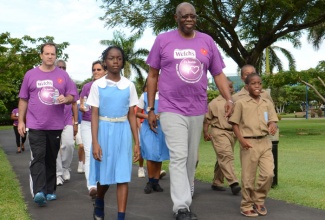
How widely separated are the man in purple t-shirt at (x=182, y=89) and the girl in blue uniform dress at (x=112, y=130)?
15.5 inches

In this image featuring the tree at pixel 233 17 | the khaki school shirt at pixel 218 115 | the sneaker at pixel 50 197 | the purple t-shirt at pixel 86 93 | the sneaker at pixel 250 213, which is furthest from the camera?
the tree at pixel 233 17

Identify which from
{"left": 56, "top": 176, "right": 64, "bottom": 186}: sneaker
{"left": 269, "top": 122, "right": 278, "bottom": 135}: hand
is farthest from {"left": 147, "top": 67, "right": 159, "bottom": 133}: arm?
{"left": 56, "top": 176, "right": 64, "bottom": 186}: sneaker

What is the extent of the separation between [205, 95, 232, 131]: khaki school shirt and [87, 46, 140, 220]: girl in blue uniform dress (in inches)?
96.1

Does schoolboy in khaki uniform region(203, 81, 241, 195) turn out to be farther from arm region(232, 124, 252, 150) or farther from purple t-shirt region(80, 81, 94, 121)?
purple t-shirt region(80, 81, 94, 121)

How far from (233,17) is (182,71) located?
17.3 meters

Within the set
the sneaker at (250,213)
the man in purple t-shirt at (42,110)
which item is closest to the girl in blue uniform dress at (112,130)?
the sneaker at (250,213)

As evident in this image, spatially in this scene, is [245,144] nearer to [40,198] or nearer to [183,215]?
[183,215]

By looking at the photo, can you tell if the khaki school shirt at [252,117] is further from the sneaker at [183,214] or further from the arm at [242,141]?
the sneaker at [183,214]

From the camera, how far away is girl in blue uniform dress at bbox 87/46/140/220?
212 inches

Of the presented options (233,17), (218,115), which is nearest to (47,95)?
(218,115)

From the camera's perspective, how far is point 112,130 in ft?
17.8

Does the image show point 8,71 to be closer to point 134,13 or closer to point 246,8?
point 134,13

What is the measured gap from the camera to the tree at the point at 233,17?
69.2 ft

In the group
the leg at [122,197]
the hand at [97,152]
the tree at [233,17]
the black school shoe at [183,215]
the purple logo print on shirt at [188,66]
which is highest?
the tree at [233,17]
